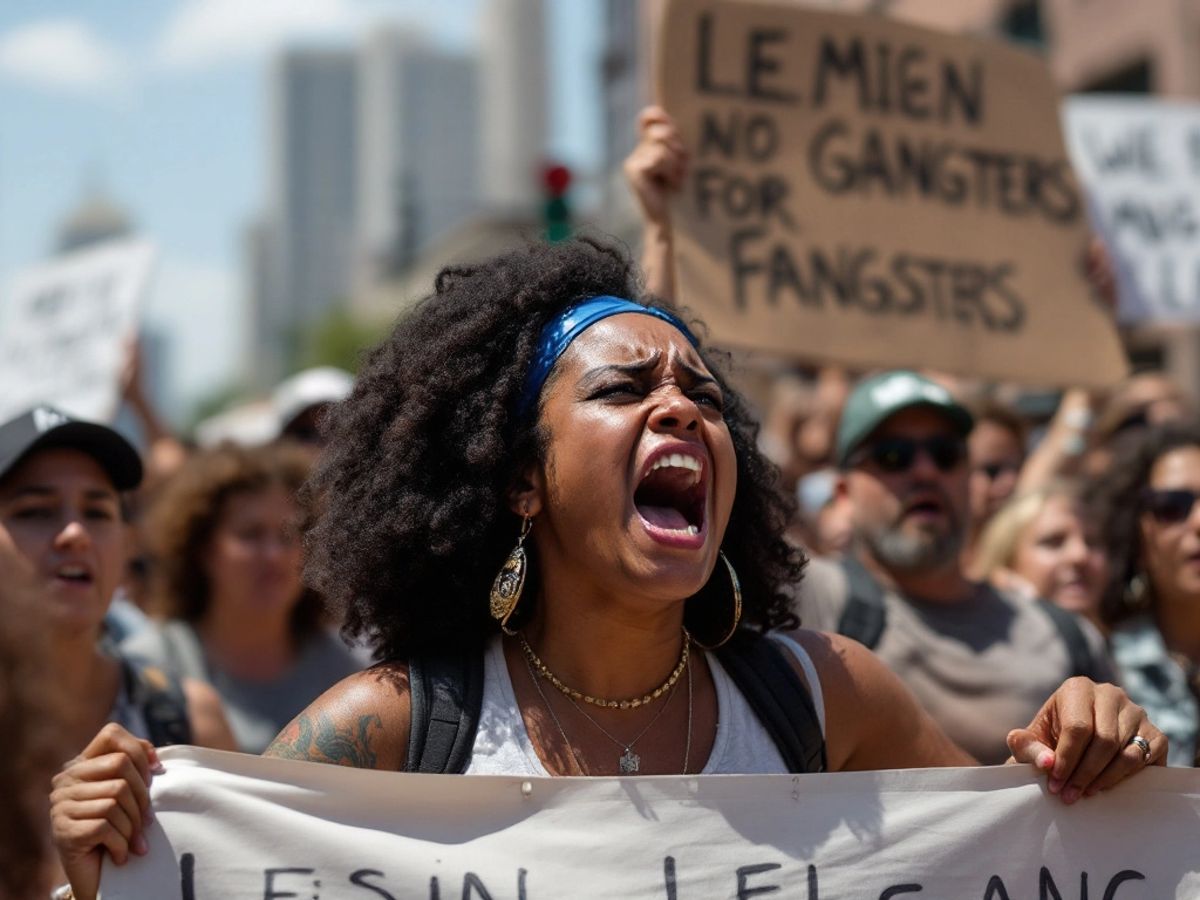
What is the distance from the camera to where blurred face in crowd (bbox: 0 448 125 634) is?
3.46 meters

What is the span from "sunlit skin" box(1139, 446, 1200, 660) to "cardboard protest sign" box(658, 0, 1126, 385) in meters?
0.79

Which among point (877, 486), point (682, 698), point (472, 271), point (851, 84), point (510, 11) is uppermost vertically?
point (510, 11)

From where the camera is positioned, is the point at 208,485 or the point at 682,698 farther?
the point at 208,485

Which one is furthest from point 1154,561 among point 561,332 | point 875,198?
point 561,332

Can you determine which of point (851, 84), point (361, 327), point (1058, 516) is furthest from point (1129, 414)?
point (361, 327)

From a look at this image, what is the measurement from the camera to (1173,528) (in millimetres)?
4473

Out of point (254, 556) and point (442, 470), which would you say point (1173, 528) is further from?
point (254, 556)

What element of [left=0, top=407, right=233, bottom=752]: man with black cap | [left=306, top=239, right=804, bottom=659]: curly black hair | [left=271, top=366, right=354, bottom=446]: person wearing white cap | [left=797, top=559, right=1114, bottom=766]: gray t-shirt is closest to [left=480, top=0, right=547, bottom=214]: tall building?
[left=271, top=366, right=354, bottom=446]: person wearing white cap

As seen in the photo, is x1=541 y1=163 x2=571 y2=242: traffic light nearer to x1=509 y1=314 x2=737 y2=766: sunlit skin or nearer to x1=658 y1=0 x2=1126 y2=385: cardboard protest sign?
x1=658 y1=0 x2=1126 y2=385: cardboard protest sign

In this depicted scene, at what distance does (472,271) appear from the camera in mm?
2943

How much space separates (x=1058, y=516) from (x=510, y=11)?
102536 mm

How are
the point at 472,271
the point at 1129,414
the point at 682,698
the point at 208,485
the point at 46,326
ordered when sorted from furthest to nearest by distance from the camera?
the point at 46,326, the point at 1129,414, the point at 208,485, the point at 472,271, the point at 682,698

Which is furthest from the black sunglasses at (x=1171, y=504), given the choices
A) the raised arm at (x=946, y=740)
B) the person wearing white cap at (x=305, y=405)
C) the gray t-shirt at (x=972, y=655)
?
the person wearing white cap at (x=305, y=405)

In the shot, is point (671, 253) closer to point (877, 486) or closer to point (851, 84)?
point (877, 486)
